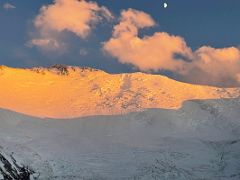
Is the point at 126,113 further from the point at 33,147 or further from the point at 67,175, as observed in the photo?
the point at 67,175

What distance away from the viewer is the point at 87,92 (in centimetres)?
13800

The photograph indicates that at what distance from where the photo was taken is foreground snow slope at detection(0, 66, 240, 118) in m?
127

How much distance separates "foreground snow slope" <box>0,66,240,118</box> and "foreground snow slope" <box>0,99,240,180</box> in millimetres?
4877

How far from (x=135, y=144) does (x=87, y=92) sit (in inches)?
1325

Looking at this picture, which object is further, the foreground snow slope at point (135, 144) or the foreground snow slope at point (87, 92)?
the foreground snow slope at point (87, 92)

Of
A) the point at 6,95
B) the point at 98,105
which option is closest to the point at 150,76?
the point at 98,105

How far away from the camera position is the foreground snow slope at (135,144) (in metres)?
92.2

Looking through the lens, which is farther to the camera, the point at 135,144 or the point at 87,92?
the point at 87,92

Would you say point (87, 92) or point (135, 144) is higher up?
point (87, 92)

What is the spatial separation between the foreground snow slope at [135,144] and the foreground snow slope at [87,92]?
488 cm

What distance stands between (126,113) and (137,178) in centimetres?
3431

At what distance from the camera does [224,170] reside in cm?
9581

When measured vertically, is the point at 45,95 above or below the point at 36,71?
below

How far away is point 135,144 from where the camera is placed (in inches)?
4208
